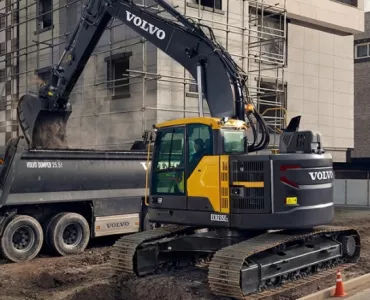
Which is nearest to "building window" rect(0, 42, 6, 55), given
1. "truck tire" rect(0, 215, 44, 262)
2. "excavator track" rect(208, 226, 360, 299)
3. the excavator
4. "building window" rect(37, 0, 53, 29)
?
"building window" rect(37, 0, 53, 29)

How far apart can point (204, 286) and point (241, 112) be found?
288 cm

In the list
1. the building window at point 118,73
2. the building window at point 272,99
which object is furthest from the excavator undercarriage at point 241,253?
the building window at point 272,99

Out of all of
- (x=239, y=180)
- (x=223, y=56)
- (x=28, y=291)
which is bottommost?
(x=28, y=291)

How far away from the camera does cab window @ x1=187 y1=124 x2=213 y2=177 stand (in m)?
8.40

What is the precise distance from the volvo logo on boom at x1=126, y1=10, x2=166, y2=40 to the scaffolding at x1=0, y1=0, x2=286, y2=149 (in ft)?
15.6

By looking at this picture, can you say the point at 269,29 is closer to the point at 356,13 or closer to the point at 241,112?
the point at 356,13

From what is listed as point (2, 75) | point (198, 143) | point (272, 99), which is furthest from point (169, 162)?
point (2, 75)

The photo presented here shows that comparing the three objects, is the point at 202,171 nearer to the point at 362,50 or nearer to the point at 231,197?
the point at 231,197

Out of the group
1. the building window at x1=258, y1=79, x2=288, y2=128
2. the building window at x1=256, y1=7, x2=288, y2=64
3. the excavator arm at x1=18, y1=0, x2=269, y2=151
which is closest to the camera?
the excavator arm at x1=18, y1=0, x2=269, y2=151

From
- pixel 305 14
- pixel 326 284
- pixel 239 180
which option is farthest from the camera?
pixel 305 14

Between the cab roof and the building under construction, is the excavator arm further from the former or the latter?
the building under construction

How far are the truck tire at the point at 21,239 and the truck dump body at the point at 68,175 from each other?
409 mm

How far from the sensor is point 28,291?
28.4ft

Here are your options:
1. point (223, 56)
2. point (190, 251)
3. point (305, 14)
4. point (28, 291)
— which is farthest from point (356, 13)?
point (28, 291)
